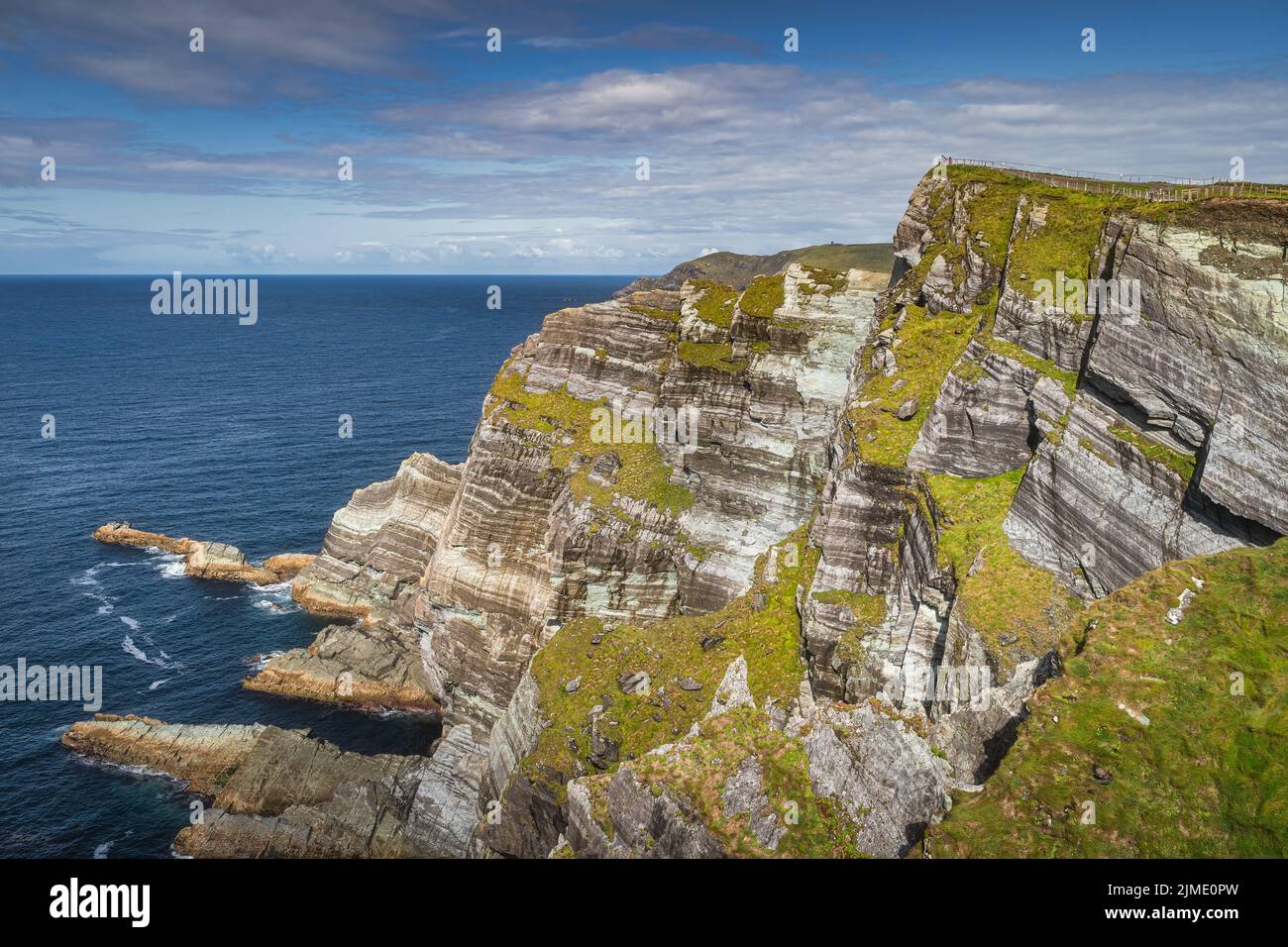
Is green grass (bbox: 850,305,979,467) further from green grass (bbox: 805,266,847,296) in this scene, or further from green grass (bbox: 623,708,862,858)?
green grass (bbox: 623,708,862,858)

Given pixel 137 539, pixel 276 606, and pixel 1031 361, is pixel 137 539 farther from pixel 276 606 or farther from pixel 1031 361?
pixel 1031 361

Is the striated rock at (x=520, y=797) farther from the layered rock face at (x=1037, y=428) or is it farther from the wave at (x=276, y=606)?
the wave at (x=276, y=606)

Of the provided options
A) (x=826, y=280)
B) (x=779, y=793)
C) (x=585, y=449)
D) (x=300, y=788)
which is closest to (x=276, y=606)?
(x=300, y=788)

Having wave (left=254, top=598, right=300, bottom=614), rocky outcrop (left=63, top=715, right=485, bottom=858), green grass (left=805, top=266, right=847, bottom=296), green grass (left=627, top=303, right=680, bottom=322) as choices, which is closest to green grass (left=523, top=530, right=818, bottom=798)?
rocky outcrop (left=63, top=715, right=485, bottom=858)

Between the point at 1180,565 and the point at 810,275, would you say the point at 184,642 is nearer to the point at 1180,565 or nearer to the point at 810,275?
the point at 810,275

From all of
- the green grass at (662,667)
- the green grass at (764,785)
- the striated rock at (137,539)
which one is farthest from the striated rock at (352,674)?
the green grass at (764,785)
